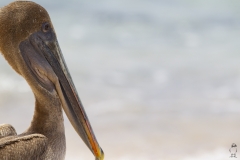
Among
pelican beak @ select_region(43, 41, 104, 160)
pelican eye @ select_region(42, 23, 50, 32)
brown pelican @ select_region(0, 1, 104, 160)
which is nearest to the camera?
brown pelican @ select_region(0, 1, 104, 160)

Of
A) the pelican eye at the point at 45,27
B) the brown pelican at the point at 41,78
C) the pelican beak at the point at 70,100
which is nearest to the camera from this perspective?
the brown pelican at the point at 41,78

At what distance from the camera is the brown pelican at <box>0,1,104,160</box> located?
586 cm

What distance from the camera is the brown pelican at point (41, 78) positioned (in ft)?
19.2

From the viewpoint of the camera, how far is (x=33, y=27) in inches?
235

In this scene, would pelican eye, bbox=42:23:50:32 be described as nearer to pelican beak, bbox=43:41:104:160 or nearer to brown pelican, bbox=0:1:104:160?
brown pelican, bbox=0:1:104:160

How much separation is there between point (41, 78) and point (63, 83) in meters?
0.23

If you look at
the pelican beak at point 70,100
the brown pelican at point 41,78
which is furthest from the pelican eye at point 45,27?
the pelican beak at point 70,100

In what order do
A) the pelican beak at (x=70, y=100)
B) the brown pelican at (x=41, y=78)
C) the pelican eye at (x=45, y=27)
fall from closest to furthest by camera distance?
1. the brown pelican at (x=41, y=78)
2. the pelican eye at (x=45, y=27)
3. the pelican beak at (x=70, y=100)

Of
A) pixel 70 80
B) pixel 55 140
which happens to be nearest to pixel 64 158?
pixel 55 140

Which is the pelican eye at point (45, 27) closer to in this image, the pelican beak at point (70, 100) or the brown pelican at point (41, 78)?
the brown pelican at point (41, 78)

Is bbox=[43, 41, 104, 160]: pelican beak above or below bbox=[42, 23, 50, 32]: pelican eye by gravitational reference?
below

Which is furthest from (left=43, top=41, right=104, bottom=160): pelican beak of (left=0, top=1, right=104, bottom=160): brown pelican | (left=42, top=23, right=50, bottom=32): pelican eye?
(left=42, top=23, right=50, bottom=32): pelican eye

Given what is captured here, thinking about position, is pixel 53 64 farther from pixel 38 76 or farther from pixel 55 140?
pixel 55 140

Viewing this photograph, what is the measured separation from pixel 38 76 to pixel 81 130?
2.29 feet
